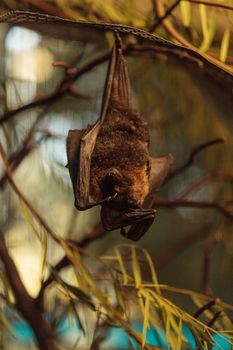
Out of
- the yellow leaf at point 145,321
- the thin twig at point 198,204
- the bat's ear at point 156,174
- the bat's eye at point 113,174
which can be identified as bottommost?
the thin twig at point 198,204

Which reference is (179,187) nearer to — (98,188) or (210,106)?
(210,106)

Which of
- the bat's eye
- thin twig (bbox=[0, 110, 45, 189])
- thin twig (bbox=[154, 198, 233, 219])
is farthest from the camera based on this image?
thin twig (bbox=[154, 198, 233, 219])

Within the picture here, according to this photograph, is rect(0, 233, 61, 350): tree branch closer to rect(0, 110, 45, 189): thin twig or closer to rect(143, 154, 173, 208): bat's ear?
rect(0, 110, 45, 189): thin twig

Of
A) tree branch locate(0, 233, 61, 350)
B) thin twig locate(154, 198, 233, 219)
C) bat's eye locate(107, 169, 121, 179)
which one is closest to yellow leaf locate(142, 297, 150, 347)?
bat's eye locate(107, 169, 121, 179)

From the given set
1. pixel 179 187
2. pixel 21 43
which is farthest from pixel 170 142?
pixel 21 43

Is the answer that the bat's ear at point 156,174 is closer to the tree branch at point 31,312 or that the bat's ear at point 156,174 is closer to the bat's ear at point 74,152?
the bat's ear at point 74,152

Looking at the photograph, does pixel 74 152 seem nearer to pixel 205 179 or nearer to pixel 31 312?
pixel 31 312

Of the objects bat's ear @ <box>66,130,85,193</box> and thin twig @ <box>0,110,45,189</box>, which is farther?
thin twig @ <box>0,110,45,189</box>

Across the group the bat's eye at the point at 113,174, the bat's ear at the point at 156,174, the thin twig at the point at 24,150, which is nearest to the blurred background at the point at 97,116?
the thin twig at the point at 24,150
